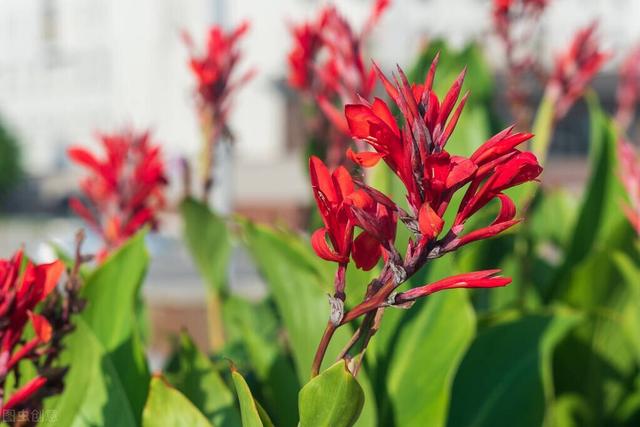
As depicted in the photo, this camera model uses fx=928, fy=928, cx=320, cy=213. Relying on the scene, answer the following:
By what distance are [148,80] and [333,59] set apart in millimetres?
19512

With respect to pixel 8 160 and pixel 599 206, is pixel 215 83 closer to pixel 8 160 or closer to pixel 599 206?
pixel 599 206

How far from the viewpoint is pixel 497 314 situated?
136 cm

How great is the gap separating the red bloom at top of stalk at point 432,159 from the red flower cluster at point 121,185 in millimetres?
729

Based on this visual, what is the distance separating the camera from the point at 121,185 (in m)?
1.30

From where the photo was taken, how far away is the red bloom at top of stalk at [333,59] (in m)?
1.26

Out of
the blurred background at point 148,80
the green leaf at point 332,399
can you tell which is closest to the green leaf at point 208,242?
the green leaf at point 332,399

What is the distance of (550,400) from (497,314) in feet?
0.53

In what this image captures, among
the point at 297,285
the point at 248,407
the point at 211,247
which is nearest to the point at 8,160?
the point at 211,247

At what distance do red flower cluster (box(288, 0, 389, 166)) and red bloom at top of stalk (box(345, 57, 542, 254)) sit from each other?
493 millimetres

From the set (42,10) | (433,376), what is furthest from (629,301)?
(42,10)

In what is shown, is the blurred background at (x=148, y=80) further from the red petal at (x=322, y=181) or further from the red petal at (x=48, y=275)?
the red petal at (x=322, y=181)

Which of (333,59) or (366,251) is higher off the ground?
(333,59)

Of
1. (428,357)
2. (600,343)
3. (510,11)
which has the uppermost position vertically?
(510,11)

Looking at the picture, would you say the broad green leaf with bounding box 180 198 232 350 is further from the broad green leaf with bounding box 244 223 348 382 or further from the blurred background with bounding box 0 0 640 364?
the blurred background with bounding box 0 0 640 364
